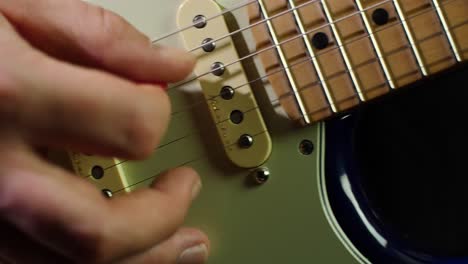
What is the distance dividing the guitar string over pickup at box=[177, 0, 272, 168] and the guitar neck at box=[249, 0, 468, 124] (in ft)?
0.12

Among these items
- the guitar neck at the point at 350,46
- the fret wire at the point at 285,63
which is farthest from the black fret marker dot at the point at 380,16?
the fret wire at the point at 285,63

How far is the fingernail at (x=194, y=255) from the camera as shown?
26.9 inches

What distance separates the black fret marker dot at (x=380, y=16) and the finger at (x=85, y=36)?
276mm

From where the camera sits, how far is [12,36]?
542mm

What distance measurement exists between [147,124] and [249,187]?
0.23 meters

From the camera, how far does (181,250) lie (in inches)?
26.6

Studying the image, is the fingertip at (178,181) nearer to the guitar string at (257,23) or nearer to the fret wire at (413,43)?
the guitar string at (257,23)

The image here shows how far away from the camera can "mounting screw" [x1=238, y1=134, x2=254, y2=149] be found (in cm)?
75

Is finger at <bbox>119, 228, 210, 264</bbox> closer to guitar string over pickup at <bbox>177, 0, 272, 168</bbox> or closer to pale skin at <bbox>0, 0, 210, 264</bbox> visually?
pale skin at <bbox>0, 0, 210, 264</bbox>

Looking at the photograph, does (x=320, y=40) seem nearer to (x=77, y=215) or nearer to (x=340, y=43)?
(x=340, y=43)

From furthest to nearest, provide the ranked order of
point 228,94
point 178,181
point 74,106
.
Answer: point 228,94 → point 178,181 → point 74,106

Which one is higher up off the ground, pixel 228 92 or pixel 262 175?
pixel 228 92

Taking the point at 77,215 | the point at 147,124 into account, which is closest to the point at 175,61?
the point at 147,124

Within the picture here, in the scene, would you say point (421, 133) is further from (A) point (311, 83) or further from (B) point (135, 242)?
(B) point (135, 242)
